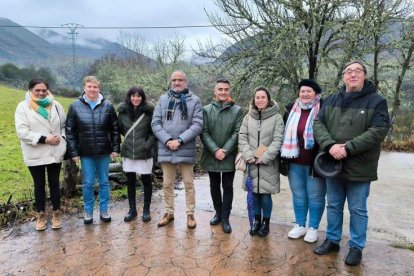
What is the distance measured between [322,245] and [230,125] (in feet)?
5.29

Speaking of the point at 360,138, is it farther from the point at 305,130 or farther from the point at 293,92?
the point at 293,92

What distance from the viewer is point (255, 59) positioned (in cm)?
1019

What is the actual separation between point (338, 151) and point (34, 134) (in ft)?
10.6

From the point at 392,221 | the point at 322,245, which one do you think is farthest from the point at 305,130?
the point at 392,221

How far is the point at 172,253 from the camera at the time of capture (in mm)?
3670

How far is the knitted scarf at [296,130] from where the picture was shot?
11.7 feet

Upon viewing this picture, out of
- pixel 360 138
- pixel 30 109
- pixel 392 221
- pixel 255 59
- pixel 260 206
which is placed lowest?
pixel 392 221

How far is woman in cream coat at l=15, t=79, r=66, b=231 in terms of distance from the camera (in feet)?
13.0

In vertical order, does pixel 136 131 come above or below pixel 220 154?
above

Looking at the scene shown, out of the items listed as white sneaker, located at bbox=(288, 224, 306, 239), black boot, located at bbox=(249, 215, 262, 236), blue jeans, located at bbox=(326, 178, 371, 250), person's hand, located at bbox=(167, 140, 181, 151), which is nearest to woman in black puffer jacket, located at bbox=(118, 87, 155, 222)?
person's hand, located at bbox=(167, 140, 181, 151)

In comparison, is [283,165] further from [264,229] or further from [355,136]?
[355,136]

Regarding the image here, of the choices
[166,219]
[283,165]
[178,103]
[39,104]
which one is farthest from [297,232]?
[39,104]

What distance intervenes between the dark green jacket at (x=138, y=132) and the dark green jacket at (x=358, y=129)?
2038 millimetres

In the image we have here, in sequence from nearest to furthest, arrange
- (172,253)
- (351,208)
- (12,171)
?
(351,208) → (172,253) → (12,171)
